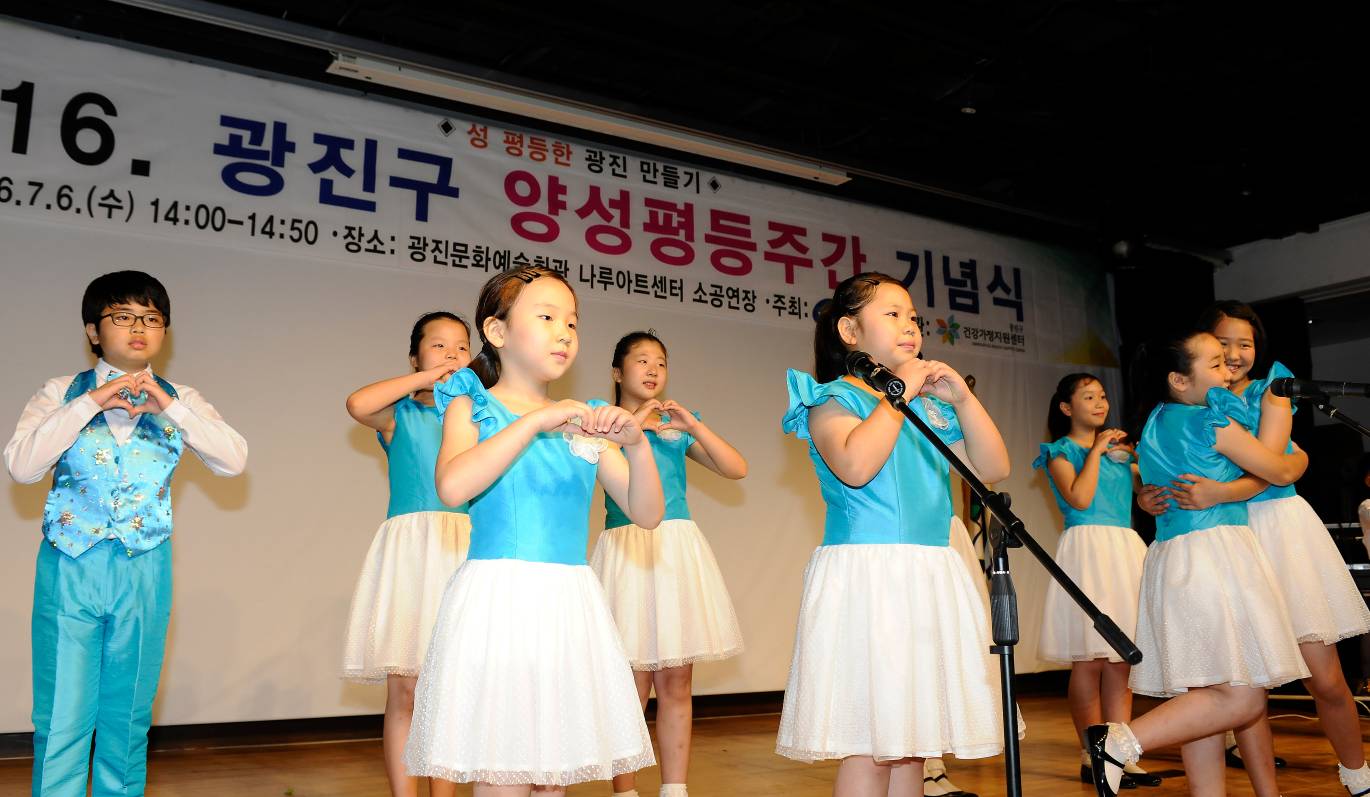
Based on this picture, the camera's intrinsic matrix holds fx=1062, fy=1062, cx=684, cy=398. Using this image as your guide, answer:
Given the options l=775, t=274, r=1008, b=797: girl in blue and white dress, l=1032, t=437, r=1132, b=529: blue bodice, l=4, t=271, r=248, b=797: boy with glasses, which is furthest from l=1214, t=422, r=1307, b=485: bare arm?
l=4, t=271, r=248, b=797: boy with glasses

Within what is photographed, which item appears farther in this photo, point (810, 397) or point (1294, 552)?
point (1294, 552)

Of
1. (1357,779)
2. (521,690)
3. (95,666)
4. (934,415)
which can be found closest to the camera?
(521,690)

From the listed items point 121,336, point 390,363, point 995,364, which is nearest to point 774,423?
point 995,364

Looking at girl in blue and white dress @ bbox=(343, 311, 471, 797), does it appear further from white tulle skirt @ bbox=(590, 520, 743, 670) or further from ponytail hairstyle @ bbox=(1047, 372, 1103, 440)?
ponytail hairstyle @ bbox=(1047, 372, 1103, 440)

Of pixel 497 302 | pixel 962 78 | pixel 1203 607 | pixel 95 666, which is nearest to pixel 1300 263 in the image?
pixel 962 78

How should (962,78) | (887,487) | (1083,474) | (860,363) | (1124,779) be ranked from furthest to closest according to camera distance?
(962,78), (1083,474), (1124,779), (887,487), (860,363)

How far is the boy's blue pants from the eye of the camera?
8.03ft

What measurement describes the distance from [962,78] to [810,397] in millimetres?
3981

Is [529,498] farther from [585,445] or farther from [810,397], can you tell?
[810,397]

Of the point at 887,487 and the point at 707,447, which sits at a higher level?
the point at 707,447

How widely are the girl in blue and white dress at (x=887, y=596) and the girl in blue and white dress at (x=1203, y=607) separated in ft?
2.64

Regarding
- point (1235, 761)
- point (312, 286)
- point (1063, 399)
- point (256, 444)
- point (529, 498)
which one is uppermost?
point (312, 286)

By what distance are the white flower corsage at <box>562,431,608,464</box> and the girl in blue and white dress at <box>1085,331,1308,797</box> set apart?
1524 millimetres

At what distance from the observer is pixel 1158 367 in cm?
298
